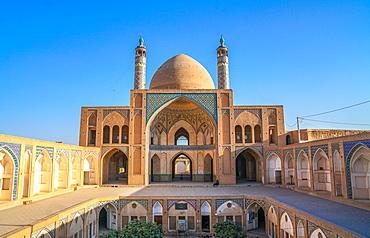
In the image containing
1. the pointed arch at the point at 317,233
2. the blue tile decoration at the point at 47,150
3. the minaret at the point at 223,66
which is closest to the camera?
the pointed arch at the point at 317,233

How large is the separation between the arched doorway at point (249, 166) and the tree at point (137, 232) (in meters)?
9.05

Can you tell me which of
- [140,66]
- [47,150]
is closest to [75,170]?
[47,150]

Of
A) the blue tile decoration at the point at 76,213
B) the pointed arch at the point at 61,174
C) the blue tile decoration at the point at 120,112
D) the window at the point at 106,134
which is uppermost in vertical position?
the blue tile decoration at the point at 120,112

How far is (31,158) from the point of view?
9.59 meters

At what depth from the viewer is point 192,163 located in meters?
17.3

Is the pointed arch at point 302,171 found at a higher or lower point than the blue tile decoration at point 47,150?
lower

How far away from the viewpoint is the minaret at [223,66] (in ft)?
54.8

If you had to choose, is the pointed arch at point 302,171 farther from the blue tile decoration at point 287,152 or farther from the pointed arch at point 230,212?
the pointed arch at point 230,212

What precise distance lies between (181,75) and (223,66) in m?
2.64

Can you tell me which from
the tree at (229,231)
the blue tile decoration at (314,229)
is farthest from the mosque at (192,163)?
the tree at (229,231)

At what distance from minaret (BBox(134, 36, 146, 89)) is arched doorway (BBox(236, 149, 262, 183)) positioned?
25.2 feet

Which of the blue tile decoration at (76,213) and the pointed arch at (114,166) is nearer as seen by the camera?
the blue tile decoration at (76,213)

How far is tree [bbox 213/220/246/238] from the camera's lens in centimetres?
830

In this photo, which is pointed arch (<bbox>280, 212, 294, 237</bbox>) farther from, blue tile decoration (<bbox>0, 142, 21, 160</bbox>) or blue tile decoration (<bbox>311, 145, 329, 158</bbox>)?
blue tile decoration (<bbox>0, 142, 21, 160</bbox>)
